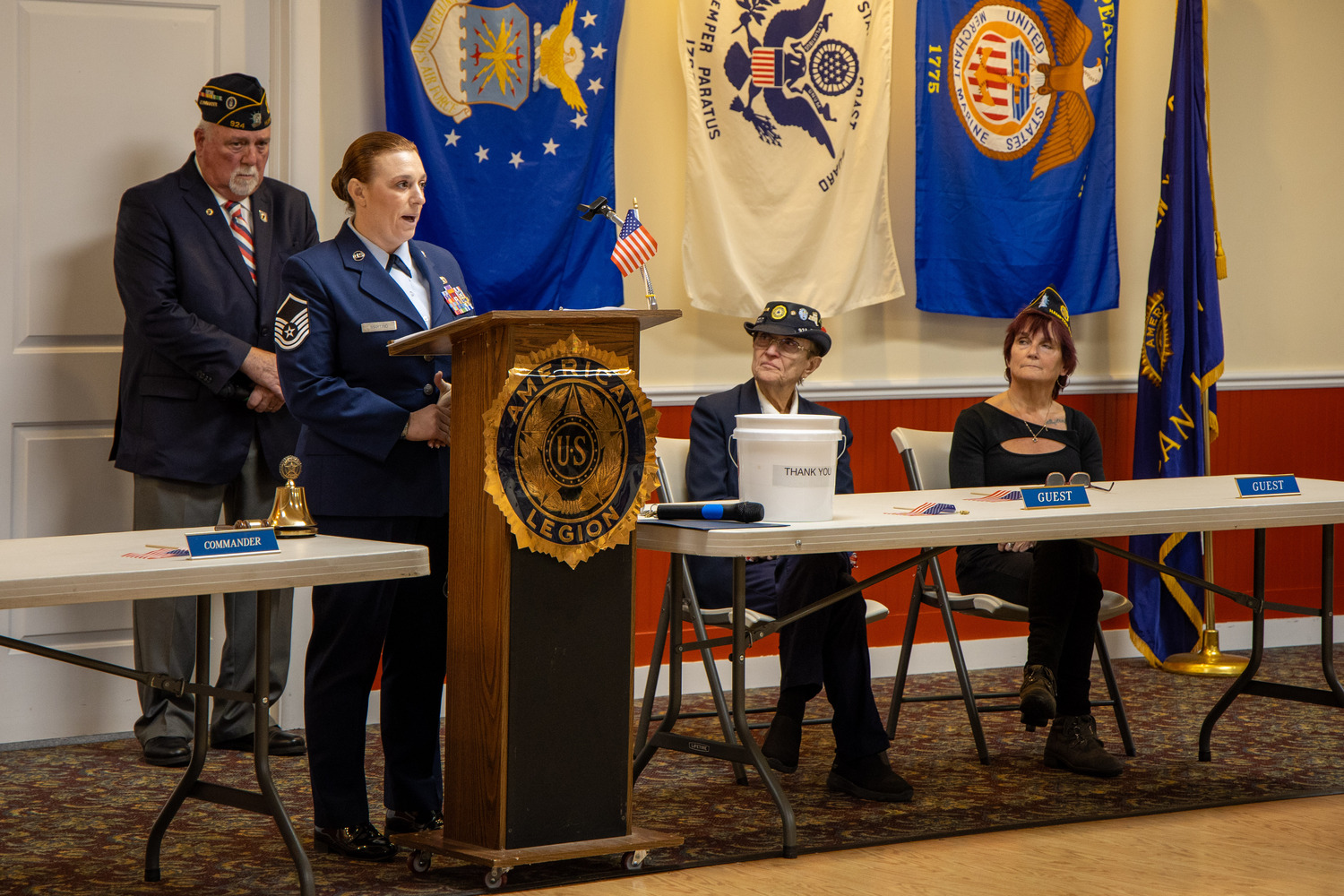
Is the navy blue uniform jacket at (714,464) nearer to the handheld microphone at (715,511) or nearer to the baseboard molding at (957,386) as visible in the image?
the handheld microphone at (715,511)

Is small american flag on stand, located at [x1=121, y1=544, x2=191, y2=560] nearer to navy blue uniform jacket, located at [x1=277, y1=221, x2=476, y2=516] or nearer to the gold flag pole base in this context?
navy blue uniform jacket, located at [x1=277, y1=221, x2=476, y2=516]

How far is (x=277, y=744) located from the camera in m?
3.71

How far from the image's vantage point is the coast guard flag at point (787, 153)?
4414 mm

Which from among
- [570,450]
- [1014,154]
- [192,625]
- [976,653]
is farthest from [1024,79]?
[192,625]

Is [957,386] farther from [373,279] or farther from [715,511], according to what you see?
[373,279]

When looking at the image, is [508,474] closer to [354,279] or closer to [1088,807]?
[354,279]

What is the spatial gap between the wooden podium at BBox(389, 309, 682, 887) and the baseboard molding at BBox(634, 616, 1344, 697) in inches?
62.7

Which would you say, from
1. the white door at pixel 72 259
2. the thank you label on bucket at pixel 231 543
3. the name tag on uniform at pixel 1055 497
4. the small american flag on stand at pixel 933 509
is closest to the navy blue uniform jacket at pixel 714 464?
the small american flag on stand at pixel 933 509

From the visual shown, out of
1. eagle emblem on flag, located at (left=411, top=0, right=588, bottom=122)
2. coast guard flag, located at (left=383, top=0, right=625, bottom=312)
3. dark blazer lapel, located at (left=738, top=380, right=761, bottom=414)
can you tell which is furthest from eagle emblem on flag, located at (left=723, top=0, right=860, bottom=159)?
dark blazer lapel, located at (left=738, top=380, right=761, bottom=414)

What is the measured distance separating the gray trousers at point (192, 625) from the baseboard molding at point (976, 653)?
111 cm

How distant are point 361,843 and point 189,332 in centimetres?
146

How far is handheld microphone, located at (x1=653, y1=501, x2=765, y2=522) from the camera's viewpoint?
2674 mm

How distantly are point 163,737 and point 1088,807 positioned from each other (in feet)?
7.44

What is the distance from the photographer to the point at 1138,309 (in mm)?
5113
